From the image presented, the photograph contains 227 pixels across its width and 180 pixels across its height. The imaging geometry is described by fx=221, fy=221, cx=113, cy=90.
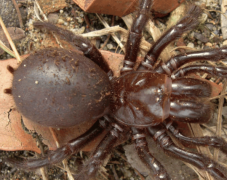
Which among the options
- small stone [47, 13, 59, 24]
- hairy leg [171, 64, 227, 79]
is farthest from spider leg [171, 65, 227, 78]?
small stone [47, 13, 59, 24]

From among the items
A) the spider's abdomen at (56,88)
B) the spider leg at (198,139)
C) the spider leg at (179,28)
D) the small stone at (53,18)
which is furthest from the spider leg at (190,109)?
the small stone at (53,18)

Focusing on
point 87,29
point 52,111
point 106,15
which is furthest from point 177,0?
point 52,111

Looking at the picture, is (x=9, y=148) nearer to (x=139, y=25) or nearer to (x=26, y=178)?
(x=26, y=178)

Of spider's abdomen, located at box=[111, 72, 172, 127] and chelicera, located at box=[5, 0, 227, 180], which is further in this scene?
spider's abdomen, located at box=[111, 72, 172, 127]

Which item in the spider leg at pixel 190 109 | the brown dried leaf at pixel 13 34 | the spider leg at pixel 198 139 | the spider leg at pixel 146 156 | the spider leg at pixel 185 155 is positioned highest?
the brown dried leaf at pixel 13 34

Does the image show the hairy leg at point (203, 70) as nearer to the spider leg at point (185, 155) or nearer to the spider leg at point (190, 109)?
the spider leg at point (190, 109)

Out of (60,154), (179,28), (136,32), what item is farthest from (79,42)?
(60,154)

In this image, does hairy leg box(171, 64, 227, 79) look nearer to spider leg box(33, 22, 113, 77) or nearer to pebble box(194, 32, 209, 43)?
pebble box(194, 32, 209, 43)
